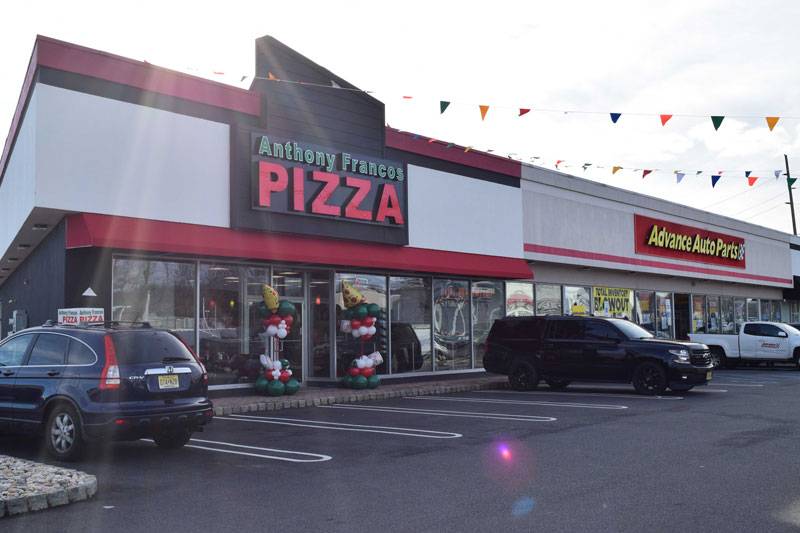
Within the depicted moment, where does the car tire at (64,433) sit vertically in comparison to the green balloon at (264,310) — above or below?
below

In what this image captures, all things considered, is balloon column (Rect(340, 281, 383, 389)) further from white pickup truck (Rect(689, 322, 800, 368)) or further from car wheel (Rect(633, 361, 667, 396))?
white pickup truck (Rect(689, 322, 800, 368))

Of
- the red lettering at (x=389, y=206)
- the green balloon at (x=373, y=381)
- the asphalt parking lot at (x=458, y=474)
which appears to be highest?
the red lettering at (x=389, y=206)

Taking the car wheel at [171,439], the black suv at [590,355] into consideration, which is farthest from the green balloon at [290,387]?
the black suv at [590,355]

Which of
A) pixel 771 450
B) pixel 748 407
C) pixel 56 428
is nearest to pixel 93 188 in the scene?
pixel 56 428

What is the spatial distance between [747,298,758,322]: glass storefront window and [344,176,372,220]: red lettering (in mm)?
29077

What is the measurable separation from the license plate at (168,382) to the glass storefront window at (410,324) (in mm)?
10505

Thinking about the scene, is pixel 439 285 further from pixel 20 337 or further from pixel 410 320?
pixel 20 337

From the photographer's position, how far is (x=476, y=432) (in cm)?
1067

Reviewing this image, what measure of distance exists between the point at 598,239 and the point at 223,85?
15980 millimetres

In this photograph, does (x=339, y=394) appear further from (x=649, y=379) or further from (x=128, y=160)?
(x=649, y=379)

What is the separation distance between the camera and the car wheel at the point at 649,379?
15.9 m

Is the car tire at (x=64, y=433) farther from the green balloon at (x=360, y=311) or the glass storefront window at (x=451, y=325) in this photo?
the glass storefront window at (x=451, y=325)

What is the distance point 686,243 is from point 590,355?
17181mm

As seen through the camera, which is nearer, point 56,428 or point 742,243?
point 56,428
